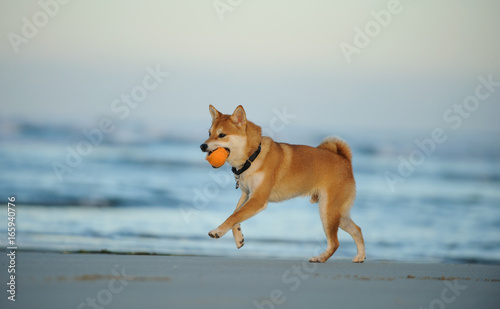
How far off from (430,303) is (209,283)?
170cm

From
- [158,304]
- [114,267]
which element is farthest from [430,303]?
[114,267]

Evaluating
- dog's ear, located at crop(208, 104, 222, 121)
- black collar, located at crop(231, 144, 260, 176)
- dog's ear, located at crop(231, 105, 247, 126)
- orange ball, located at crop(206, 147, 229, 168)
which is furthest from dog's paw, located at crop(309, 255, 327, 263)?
dog's ear, located at crop(208, 104, 222, 121)

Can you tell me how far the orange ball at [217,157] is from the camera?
23.7ft

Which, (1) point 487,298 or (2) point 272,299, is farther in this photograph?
(1) point 487,298

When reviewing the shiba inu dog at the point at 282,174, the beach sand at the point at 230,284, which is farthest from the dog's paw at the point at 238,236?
the beach sand at the point at 230,284

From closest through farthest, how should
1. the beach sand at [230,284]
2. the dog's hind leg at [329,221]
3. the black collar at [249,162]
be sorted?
1. the beach sand at [230,284]
2. the dog's hind leg at [329,221]
3. the black collar at [249,162]

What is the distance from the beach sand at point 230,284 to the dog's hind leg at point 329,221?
0.56 m

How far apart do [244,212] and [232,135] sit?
84 centimetres

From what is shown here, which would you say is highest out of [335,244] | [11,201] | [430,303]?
[11,201]

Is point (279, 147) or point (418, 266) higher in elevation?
point (279, 147)

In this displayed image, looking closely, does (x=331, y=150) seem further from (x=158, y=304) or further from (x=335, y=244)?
(x=158, y=304)

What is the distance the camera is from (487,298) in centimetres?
545

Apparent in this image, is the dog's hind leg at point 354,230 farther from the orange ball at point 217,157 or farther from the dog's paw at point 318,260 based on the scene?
the orange ball at point 217,157

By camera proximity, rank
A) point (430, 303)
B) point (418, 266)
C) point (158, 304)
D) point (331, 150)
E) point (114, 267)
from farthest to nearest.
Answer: point (331, 150), point (418, 266), point (114, 267), point (430, 303), point (158, 304)
